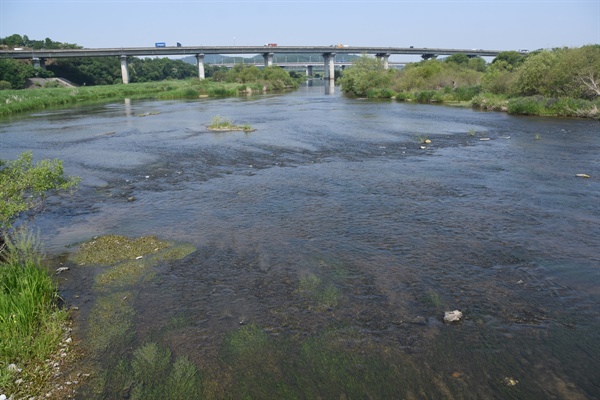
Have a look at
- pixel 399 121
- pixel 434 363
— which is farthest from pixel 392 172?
pixel 399 121

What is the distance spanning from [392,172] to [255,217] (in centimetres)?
1023

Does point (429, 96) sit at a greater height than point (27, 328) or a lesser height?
greater

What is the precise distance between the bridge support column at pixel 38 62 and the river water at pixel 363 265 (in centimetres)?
10452

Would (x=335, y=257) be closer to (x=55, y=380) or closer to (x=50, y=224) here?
(x=55, y=380)

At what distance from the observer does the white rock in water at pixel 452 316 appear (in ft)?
33.9

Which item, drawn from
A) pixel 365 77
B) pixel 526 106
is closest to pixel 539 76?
pixel 526 106

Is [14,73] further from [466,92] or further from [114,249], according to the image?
[114,249]

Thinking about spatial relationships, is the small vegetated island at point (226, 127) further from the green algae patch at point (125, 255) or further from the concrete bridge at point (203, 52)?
the concrete bridge at point (203, 52)

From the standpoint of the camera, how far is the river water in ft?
29.1

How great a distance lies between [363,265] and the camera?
13328 mm

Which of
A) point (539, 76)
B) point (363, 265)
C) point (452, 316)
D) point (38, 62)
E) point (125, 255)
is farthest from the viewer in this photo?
point (38, 62)

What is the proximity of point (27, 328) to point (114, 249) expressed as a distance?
16.9ft

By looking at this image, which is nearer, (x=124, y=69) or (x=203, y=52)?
(x=124, y=69)

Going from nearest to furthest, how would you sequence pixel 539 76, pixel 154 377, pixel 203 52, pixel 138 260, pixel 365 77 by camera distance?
pixel 154 377, pixel 138 260, pixel 539 76, pixel 365 77, pixel 203 52
